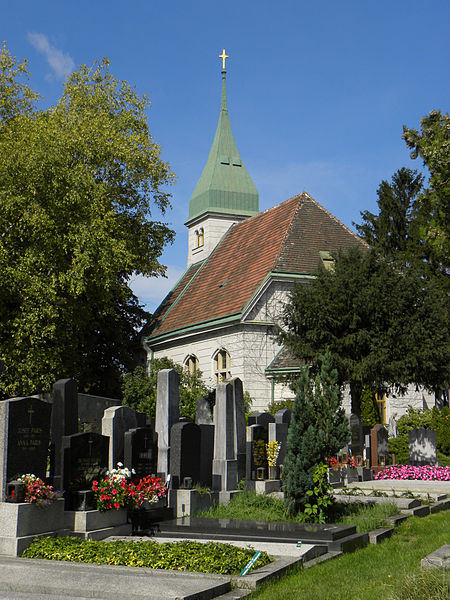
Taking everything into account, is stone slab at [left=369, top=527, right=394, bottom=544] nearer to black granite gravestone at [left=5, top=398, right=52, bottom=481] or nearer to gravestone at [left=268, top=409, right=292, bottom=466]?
black granite gravestone at [left=5, top=398, right=52, bottom=481]

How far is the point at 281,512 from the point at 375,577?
3.72 meters

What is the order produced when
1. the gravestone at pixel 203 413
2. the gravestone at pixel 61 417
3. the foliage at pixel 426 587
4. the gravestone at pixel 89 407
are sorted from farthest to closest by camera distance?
the gravestone at pixel 89 407 → the gravestone at pixel 203 413 → the gravestone at pixel 61 417 → the foliage at pixel 426 587

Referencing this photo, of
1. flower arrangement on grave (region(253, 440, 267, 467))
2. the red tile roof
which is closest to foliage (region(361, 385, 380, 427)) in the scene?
the red tile roof

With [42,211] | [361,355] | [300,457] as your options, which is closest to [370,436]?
[361,355]

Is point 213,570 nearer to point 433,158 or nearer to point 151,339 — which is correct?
point 433,158

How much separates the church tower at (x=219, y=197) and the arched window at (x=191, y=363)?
11.5 meters

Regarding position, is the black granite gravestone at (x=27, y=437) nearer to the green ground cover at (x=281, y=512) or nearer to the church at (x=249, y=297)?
the green ground cover at (x=281, y=512)

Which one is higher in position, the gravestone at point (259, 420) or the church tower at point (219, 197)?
the church tower at point (219, 197)

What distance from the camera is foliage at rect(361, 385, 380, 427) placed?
29.7 metres

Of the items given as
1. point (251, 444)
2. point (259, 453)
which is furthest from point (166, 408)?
point (259, 453)

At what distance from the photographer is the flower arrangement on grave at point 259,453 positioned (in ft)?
50.7

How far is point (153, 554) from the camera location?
310 inches

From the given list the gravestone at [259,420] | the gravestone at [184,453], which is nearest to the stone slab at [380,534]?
the gravestone at [184,453]

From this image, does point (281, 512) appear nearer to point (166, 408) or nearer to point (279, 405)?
point (166, 408)
